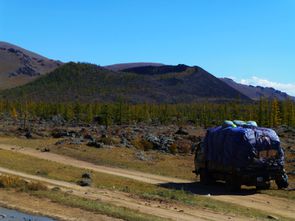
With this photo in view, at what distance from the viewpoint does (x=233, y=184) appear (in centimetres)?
2317

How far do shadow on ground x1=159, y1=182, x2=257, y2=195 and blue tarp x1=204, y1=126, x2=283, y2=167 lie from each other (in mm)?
1179

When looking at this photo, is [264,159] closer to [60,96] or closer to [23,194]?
[23,194]

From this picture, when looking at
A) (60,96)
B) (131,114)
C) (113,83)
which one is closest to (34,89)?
(60,96)

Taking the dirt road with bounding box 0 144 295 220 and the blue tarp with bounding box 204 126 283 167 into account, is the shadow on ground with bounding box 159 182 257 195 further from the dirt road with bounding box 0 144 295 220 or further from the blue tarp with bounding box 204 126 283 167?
the blue tarp with bounding box 204 126 283 167

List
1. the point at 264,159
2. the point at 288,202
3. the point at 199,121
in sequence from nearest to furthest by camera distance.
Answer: the point at 288,202 → the point at 264,159 → the point at 199,121

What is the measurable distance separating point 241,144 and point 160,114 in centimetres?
9176

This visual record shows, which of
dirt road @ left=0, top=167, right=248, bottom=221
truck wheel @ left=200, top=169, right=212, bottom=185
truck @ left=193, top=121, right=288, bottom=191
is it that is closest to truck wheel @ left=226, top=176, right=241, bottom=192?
truck @ left=193, top=121, right=288, bottom=191

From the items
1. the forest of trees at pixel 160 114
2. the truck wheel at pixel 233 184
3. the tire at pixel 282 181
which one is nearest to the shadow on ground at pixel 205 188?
the truck wheel at pixel 233 184

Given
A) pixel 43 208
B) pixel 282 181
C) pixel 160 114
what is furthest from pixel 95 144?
pixel 160 114

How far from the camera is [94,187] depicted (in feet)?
76.3

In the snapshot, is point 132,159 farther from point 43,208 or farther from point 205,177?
point 43,208

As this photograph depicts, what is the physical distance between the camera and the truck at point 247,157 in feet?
74.7

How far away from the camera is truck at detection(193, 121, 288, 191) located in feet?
74.7

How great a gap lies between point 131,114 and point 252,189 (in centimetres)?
8131
